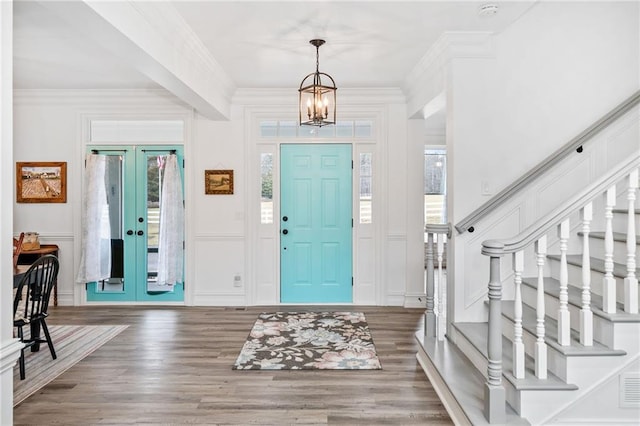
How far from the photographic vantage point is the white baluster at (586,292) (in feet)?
7.47

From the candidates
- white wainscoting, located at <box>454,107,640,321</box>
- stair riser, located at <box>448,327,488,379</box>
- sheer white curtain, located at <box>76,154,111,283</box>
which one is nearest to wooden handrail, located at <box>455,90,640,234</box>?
white wainscoting, located at <box>454,107,640,321</box>

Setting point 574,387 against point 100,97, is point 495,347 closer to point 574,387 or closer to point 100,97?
point 574,387

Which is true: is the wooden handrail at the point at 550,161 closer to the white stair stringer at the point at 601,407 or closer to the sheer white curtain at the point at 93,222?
the white stair stringer at the point at 601,407

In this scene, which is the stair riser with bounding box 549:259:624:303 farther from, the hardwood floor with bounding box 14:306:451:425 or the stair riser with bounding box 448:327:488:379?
the hardwood floor with bounding box 14:306:451:425

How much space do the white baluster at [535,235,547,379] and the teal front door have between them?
128 inches

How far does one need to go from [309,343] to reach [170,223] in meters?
2.52

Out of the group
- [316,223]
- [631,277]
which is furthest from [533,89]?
[316,223]

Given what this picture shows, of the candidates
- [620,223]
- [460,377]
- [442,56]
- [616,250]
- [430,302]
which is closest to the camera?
[460,377]

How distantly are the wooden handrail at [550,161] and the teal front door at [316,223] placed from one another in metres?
2.22

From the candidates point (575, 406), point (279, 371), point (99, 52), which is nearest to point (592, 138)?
point (575, 406)

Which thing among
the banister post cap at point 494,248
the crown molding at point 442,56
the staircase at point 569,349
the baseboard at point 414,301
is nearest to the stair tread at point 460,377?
the staircase at point 569,349

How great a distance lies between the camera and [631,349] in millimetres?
2311

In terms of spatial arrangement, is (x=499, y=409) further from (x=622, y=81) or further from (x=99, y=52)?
(x=99, y=52)

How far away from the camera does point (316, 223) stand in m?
5.46
